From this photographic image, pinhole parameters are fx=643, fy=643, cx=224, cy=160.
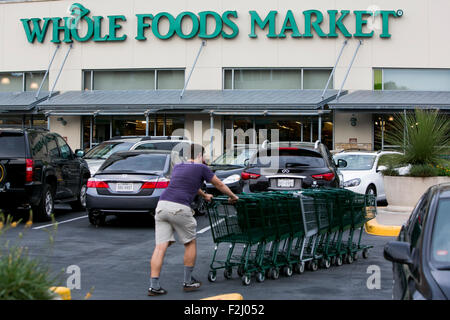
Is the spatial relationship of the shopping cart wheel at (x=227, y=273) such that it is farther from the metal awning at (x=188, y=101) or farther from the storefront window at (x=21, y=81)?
the storefront window at (x=21, y=81)

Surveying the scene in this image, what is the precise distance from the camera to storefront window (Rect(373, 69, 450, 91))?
28.3m

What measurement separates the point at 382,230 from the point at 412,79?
57.0 ft

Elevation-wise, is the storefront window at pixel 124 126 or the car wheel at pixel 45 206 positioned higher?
the storefront window at pixel 124 126

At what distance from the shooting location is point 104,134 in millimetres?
30688

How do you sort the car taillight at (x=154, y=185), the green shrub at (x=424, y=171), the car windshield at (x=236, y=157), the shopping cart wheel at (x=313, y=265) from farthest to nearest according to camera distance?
1. the car windshield at (x=236, y=157)
2. the green shrub at (x=424, y=171)
3. the car taillight at (x=154, y=185)
4. the shopping cart wheel at (x=313, y=265)

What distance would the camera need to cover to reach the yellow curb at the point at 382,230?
12398 mm

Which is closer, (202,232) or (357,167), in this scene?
(202,232)

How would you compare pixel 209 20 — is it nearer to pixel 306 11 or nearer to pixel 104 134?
pixel 306 11

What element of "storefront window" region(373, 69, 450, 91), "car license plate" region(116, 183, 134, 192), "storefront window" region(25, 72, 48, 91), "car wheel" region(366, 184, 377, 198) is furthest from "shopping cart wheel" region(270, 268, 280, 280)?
"storefront window" region(25, 72, 48, 91)

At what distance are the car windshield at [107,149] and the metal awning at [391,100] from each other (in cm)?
1043

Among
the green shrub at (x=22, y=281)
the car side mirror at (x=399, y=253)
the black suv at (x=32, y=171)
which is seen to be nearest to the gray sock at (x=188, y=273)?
A: the car side mirror at (x=399, y=253)
